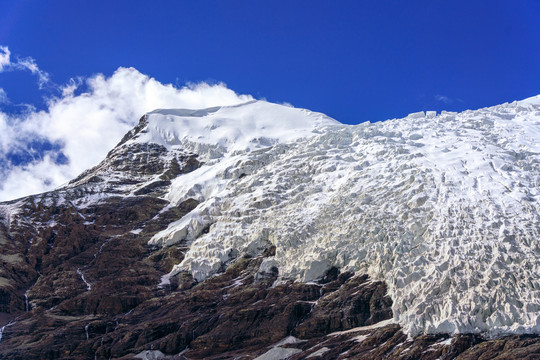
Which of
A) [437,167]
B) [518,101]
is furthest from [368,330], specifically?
[518,101]

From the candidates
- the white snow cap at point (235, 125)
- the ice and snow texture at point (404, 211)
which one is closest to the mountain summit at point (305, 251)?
the ice and snow texture at point (404, 211)

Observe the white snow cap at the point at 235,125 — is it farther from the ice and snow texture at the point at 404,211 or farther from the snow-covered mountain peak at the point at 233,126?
the ice and snow texture at the point at 404,211

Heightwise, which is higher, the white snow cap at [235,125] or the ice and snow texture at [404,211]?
the white snow cap at [235,125]

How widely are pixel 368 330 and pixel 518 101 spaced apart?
9255 centimetres

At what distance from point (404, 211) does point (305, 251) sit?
1764 centimetres

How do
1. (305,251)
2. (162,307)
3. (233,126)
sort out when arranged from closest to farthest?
(162,307) → (305,251) → (233,126)

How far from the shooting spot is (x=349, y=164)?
128 meters

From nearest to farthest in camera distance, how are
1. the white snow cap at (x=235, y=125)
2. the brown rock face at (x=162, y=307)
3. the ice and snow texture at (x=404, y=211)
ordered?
1. the brown rock face at (x=162, y=307)
2. the ice and snow texture at (x=404, y=211)
3. the white snow cap at (x=235, y=125)

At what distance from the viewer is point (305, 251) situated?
10400 cm

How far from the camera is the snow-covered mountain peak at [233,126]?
545ft

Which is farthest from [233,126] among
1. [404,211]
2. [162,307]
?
[404,211]

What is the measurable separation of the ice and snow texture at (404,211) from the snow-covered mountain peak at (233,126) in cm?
325

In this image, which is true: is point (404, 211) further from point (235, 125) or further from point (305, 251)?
point (235, 125)

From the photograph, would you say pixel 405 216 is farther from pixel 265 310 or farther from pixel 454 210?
pixel 265 310
